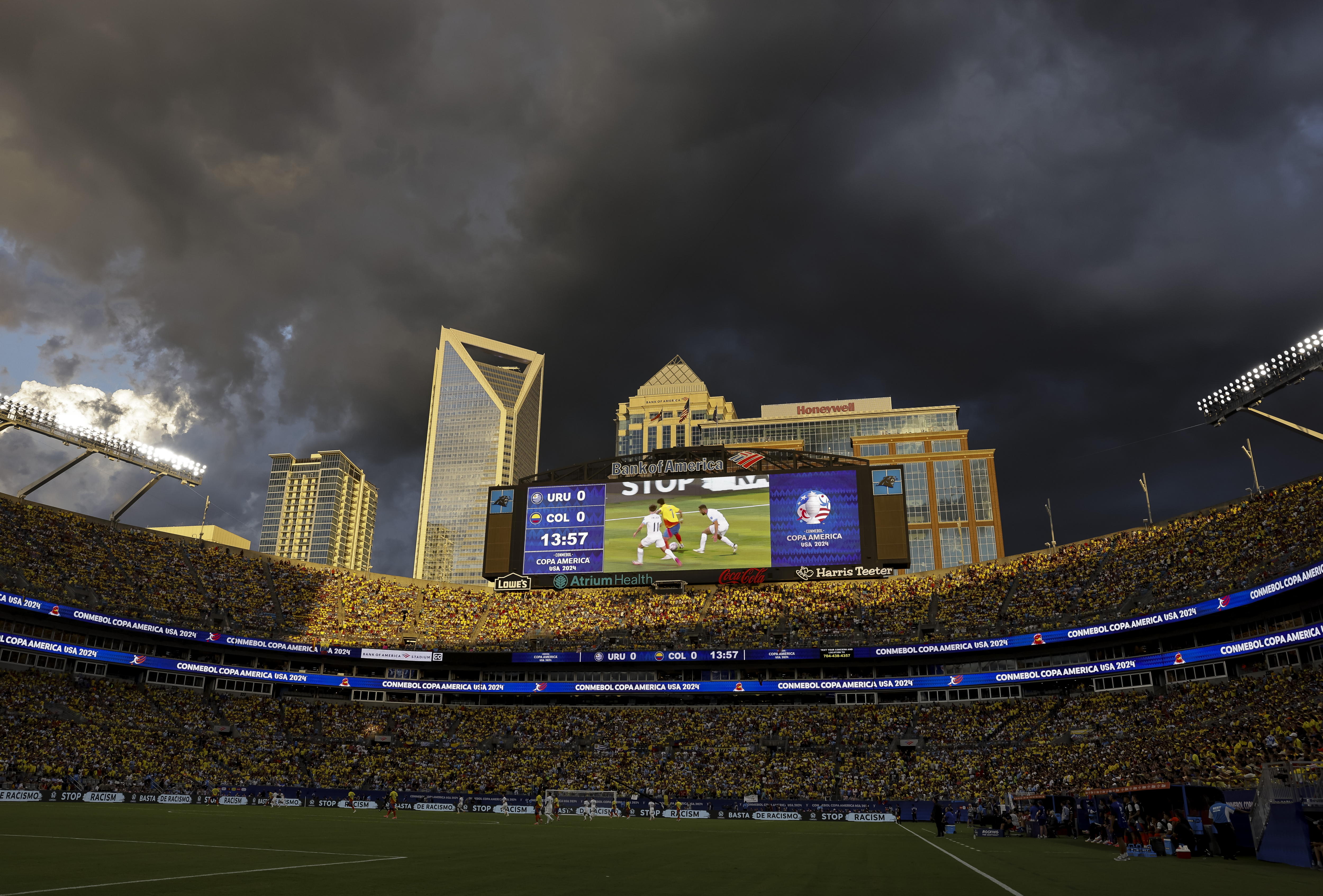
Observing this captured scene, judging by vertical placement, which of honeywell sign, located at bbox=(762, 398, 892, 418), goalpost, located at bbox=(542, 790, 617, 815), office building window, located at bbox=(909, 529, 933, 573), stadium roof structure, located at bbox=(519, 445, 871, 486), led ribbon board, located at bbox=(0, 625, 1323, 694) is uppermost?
Result: honeywell sign, located at bbox=(762, 398, 892, 418)

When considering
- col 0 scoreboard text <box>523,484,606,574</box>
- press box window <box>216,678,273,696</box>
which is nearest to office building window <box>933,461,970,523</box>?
col 0 scoreboard text <box>523,484,606,574</box>

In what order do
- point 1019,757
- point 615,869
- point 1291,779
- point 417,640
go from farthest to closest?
point 417,640
point 1019,757
point 1291,779
point 615,869

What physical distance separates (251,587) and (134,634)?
39.8 ft

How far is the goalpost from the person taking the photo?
54312mm

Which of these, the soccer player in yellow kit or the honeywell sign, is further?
the honeywell sign

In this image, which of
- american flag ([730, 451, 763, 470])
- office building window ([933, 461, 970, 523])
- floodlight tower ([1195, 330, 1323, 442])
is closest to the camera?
floodlight tower ([1195, 330, 1323, 442])

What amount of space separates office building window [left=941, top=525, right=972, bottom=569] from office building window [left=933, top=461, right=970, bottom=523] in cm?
166

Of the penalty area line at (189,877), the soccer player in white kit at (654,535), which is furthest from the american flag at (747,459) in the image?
the penalty area line at (189,877)

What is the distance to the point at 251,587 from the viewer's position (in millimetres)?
73000

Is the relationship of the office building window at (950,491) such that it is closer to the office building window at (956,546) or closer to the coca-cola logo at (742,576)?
the office building window at (956,546)

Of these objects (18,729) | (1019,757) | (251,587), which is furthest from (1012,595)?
(18,729)

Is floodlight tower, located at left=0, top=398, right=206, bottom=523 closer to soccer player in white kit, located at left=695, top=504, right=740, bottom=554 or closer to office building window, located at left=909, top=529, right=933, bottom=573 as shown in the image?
soccer player in white kit, located at left=695, top=504, right=740, bottom=554

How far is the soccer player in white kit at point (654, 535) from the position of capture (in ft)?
217

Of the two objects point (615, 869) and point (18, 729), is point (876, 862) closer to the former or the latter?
point (615, 869)
